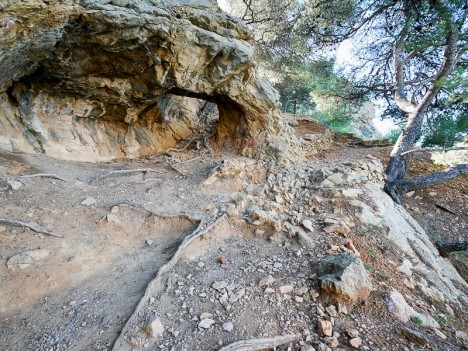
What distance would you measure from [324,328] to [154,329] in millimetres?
1628

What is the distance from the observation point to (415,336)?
229 centimetres

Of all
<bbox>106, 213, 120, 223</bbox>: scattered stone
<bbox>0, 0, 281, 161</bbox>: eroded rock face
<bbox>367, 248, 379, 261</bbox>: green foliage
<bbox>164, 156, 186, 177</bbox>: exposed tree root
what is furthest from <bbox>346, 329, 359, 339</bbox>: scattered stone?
<bbox>0, 0, 281, 161</bbox>: eroded rock face

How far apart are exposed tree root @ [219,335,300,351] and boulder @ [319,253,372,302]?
65 centimetres

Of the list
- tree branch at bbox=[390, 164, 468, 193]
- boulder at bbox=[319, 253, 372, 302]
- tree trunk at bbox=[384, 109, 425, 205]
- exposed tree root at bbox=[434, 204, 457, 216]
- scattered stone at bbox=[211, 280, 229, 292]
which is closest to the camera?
boulder at bbox=[319, 253, 372, 302]

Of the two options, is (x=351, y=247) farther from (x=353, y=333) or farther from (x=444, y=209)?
(x=444, y=209)

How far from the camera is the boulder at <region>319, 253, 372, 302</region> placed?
257 cm

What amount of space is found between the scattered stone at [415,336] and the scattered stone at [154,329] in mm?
2384

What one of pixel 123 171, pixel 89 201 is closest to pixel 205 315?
pixel 89 201

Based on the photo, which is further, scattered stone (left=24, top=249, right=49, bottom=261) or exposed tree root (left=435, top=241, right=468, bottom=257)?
exposed tree root (left=435, top=241, right=468, bottom=257)

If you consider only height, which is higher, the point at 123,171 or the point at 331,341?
the point at 331,341

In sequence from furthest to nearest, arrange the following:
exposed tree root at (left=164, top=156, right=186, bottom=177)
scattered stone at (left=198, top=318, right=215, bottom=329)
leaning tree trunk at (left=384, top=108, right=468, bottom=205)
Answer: leaning tree trunk at (left=384, top=108, right=468, bottom=205)
exposed tree root at (left=164, top=156, right=186, bottom=177)
scattered stone at (left=198, top=318, right=215, bottom=329)

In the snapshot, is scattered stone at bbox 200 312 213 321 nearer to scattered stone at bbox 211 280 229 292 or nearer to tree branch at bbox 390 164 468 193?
scattered stone at bbox 211 280 229 292

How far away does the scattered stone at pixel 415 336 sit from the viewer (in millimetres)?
2260

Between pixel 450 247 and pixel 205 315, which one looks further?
pixel 450 247
